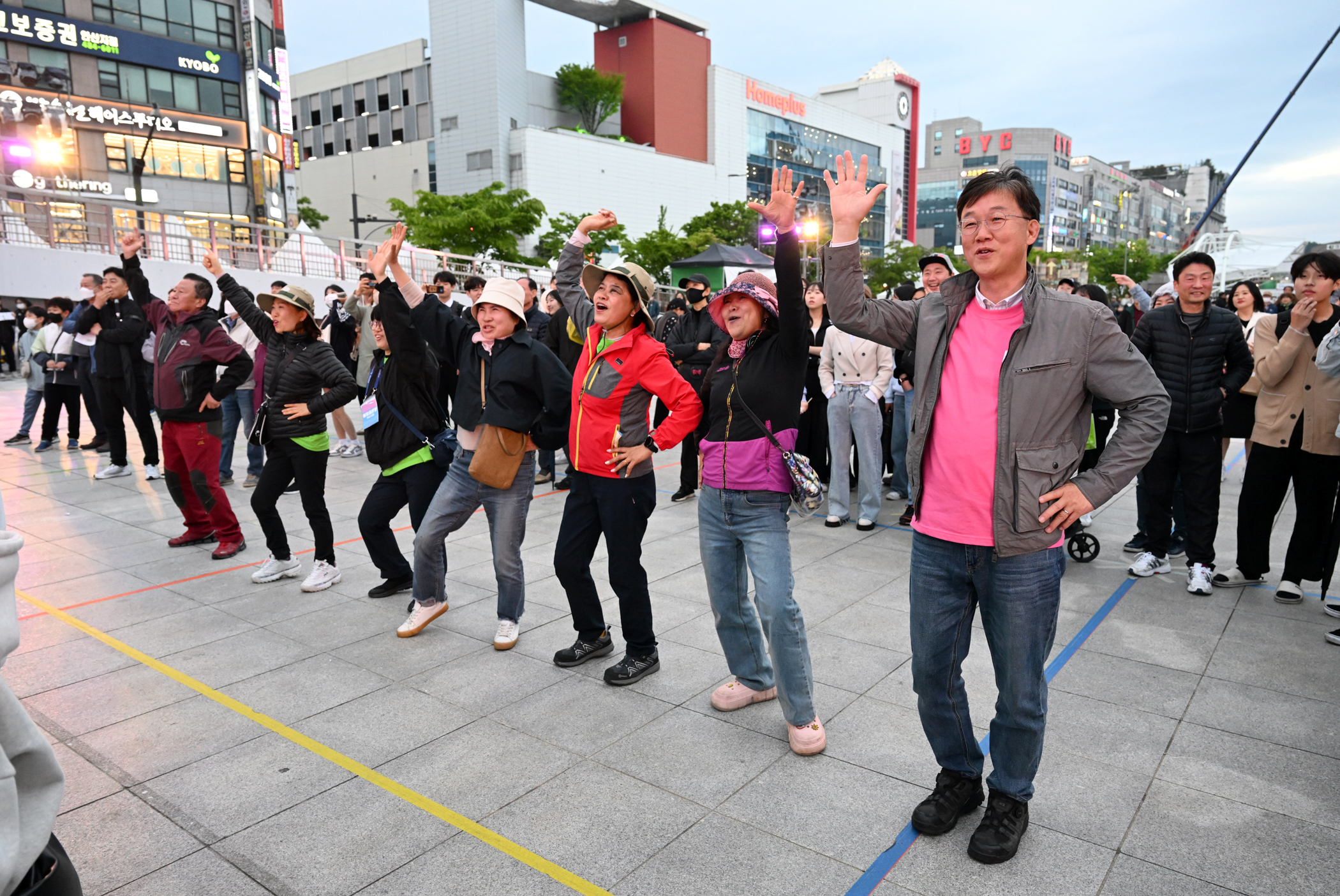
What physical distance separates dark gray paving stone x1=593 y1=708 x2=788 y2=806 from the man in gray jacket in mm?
745

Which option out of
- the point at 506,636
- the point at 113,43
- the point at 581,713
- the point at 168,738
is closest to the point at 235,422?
the point at 506,636

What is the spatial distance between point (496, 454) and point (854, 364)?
4069 millimetres

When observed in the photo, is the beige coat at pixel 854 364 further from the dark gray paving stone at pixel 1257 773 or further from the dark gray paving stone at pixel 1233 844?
the dark gray paving stone at pixel 1233 844

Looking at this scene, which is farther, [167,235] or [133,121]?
[133,121]

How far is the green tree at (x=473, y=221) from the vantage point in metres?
40.3

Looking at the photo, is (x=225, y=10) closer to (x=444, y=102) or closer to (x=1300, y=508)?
(x=444, y=102)

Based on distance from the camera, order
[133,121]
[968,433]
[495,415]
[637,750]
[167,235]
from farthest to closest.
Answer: [133,121] → [167,235] → [495,415] → [637,750] → [968,433]

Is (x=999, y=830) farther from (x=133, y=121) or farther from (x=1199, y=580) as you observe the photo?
(x=133, y=121)

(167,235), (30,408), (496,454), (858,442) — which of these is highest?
(167,235)

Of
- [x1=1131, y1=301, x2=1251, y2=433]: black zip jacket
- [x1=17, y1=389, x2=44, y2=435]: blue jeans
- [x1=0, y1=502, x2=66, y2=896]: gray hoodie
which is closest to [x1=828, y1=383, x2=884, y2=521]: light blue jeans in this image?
[x1=1131, y1=301, x2=1251, y2=433]: black zip jacket

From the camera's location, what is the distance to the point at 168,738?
3779 millimetres

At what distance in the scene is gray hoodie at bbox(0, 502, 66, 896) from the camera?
1.21 meters

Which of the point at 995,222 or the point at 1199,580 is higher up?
the point at 995,222

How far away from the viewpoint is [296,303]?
5660 millimetres
